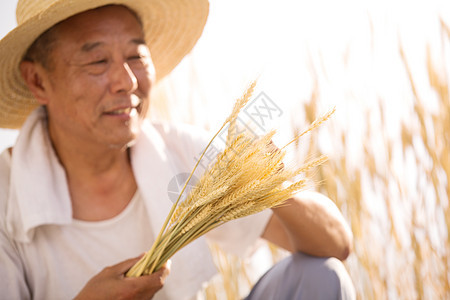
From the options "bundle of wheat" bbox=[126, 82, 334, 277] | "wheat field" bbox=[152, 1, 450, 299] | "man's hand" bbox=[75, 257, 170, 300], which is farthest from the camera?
"wheat field" bbox=[152, 1, 450, 299]

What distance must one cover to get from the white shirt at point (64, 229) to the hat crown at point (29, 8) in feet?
0.94

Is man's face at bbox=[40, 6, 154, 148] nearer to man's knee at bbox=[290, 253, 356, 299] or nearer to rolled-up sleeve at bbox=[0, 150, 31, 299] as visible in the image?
rolled-up sleeve at bbox=[0, 150, 31, 299]

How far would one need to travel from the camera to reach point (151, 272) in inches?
37.3

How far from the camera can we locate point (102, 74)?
1.29 m

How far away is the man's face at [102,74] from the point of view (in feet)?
4.22

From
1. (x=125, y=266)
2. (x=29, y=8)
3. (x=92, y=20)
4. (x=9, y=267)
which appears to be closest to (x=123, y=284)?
(x=125, y=266)

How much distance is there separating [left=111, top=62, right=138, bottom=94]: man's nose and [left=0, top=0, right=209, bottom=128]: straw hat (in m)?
0.18

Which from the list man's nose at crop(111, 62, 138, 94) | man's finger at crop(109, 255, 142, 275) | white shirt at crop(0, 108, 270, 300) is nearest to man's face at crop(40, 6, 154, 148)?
man's nose at crop(111, 62, 138, 94)

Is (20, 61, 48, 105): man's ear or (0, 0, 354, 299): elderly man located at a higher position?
(20, 61, 48, 105): man's ear

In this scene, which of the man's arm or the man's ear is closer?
the man's arm

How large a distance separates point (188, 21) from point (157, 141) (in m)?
0.41

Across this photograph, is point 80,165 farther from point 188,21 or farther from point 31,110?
point 188,21

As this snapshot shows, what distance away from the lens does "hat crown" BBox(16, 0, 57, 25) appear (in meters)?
1.31

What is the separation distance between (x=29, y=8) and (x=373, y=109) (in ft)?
3.76
